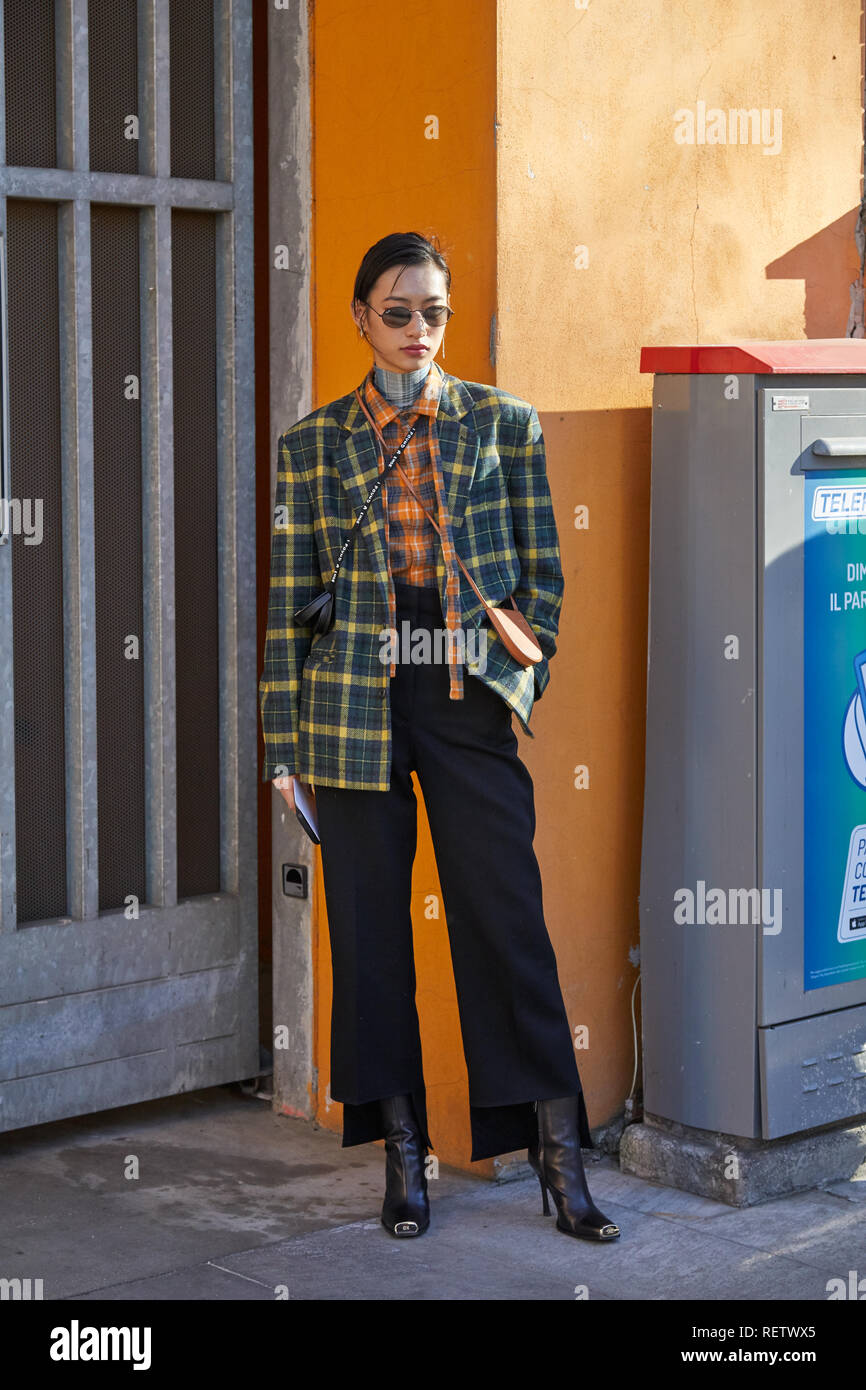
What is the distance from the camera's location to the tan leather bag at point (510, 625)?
353 cm

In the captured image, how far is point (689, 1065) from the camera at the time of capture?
407 centimetres

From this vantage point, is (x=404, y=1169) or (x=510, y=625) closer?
(x=510, y=625)

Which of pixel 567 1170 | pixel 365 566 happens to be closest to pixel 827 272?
pixel 365 566

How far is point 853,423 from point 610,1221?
1.76 meters

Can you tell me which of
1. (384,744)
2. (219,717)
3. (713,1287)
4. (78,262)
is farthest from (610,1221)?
(78,262)

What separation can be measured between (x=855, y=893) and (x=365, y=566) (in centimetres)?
140

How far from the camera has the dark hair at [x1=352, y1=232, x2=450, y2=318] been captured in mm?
3494

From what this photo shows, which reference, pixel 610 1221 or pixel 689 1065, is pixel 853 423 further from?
pixel 610 1221

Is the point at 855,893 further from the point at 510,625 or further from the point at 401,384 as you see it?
the point at 401,384

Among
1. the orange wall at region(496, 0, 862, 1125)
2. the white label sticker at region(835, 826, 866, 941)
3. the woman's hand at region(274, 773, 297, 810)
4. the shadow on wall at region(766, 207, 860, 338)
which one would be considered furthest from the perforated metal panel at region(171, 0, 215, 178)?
the white label sticker at region(835, 826, 866, 941)

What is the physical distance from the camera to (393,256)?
3490mm

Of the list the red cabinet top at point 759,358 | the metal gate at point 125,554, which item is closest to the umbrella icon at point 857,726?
the red cabinet top at point 759,358

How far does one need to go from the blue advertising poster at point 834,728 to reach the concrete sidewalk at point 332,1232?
55 centimetres

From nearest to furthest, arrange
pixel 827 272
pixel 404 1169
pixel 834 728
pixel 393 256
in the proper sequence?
pixel 393 256 → pixel 404 1169 → pixel 834 728 → pixel 827 272
